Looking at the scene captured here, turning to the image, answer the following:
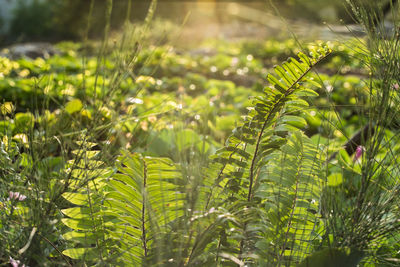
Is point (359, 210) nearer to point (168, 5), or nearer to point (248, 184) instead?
point (248, 184)

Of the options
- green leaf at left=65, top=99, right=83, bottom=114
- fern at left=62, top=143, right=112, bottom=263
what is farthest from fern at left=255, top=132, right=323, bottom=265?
green leaf at left=65, top=99, right=83, bottom=114

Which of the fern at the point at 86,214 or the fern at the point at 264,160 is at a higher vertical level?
the fern at the point at 264,160

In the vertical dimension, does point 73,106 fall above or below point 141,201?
below

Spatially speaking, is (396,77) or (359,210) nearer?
(359,210)

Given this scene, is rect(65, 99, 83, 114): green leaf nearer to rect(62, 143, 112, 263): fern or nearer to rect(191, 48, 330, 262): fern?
rect(62, 143, 112, 263): fern

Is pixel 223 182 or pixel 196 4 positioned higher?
pixel 223 182

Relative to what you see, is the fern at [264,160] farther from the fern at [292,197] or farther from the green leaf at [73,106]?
the green leaf at [73,106]

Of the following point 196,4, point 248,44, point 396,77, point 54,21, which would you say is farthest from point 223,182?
point 196,4

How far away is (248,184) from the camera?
109cm

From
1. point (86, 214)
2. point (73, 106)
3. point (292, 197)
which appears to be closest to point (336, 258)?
point (292, 197)

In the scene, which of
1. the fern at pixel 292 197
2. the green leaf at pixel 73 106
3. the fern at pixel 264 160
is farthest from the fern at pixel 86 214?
the green leaf at pixel 73 106

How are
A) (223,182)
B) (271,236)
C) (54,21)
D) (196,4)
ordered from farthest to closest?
(196,4) → (54,21) → (223,182) → (271,236)

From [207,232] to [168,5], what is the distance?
16556 mm

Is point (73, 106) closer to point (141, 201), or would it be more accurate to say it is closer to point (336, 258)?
point (141, 201)
